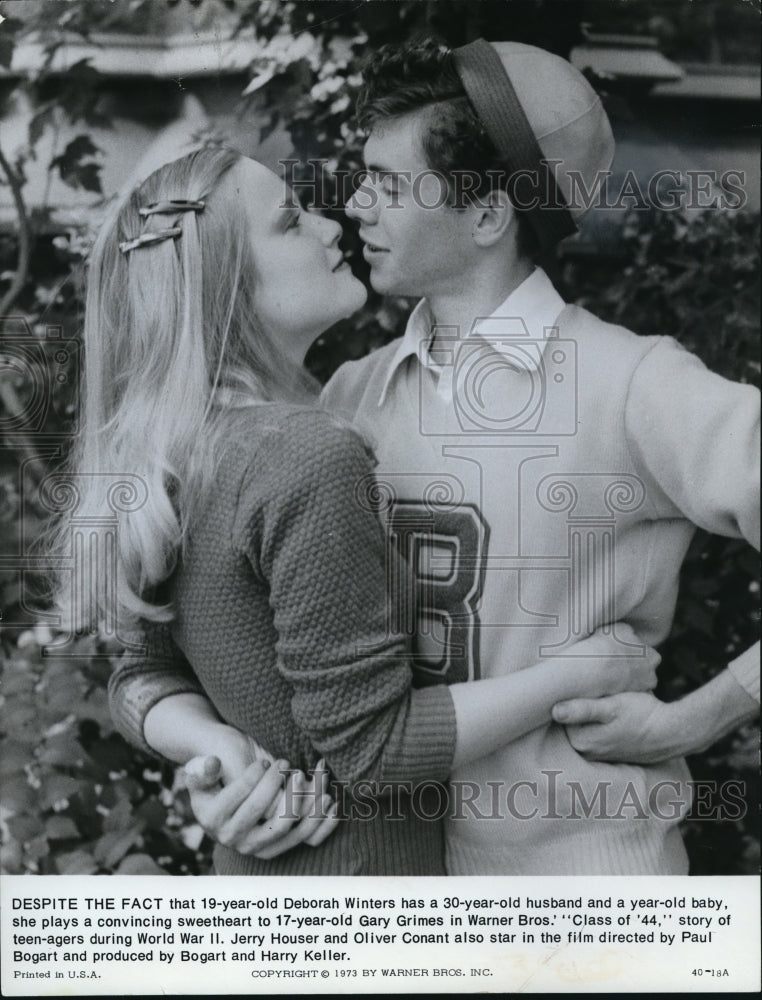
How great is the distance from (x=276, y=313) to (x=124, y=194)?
45cm

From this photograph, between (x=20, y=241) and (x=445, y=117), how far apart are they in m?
1.01

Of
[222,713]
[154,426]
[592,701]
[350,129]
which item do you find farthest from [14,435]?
[592,701]

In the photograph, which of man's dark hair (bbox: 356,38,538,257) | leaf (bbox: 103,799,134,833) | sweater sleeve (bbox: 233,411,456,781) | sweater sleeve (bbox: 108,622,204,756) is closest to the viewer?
sweater sleeve (bbox: 233,411,456,781)

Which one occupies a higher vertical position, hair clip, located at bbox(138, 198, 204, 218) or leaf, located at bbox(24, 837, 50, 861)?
hair clip, located at bbox(138, 198, 204, 218)

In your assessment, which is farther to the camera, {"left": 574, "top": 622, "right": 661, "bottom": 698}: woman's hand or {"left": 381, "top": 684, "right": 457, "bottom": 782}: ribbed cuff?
{"left": 574, "top": 622, "right": 661, "bottom": 698}: woman's hand

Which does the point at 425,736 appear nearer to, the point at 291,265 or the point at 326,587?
the point at 326,587

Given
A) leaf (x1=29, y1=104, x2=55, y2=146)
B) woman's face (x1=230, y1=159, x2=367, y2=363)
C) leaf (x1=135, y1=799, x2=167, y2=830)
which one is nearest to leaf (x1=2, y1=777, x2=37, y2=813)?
leaf (x1=135, y1=799, x2=167, y2=830)

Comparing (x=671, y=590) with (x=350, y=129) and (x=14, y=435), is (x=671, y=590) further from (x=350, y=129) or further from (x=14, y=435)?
(x=14, y=435)

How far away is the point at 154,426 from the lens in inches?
105

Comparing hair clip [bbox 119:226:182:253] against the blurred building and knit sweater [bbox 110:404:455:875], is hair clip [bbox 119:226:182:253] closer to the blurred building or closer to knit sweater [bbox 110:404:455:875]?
the blurred building

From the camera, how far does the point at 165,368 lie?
8.63ft

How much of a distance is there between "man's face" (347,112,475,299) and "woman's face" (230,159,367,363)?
71mm

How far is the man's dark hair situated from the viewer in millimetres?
2637

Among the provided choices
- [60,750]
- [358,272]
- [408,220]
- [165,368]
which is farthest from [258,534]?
[60,750]
